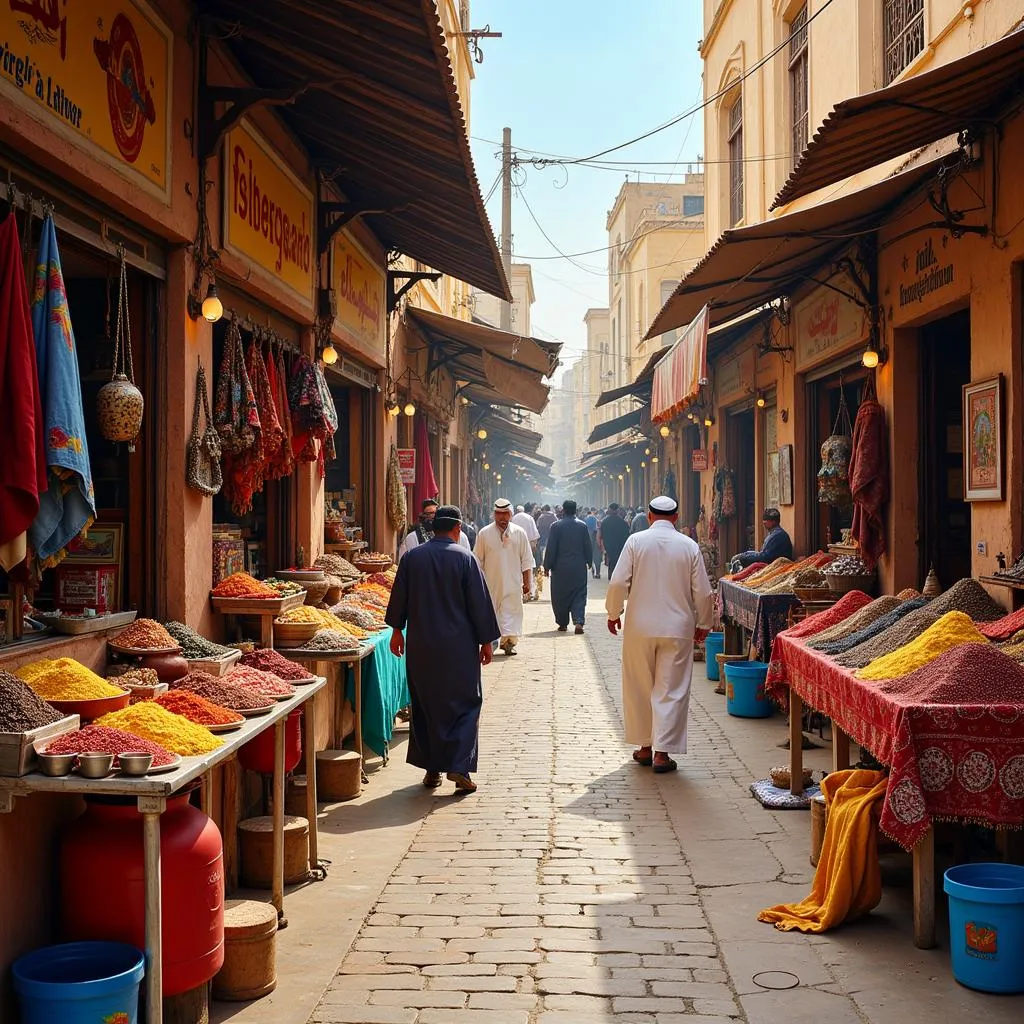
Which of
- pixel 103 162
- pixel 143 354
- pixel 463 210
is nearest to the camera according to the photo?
pixel 103 162

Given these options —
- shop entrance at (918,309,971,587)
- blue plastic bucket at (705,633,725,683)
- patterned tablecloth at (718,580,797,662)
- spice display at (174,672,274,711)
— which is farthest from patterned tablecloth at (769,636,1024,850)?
blue plastic bucket at (705,633,725,683)

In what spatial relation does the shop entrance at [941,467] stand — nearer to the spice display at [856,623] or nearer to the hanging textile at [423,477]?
the spice display at [856,623]

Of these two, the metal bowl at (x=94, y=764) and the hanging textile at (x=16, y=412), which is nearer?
the metal bowl at (x=94, y=764)

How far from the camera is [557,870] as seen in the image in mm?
5738

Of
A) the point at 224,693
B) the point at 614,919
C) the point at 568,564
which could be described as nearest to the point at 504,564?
the point at 568,564

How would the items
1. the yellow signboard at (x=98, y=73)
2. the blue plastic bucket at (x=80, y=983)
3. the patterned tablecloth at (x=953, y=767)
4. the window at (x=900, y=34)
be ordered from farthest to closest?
1. the window at (x=900, y=34)
2. the patterned tablecloth at (x=953, y=767)
3. the yellow signboard at (x=98, y=73)
4. the blue plastic bucket at (x=80, y=983)

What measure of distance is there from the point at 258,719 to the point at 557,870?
193 cm

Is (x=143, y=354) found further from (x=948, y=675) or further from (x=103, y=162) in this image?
(x=948, y=675)

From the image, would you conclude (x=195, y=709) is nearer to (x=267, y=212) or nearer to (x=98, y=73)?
(x=98, y=73)

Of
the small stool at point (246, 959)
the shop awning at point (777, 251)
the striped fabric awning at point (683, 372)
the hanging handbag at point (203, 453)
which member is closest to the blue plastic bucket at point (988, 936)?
the small stool at point (246, 959)

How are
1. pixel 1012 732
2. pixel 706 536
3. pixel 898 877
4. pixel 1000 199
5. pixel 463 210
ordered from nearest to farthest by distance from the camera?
1. pixel 1012 732
2. pixel 898 877
3. pixel 1000 199
4. pixel 463 210
5. pixel 706 536

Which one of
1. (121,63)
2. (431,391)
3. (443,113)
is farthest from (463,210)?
(431,391)

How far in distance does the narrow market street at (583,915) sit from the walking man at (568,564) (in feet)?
26.5

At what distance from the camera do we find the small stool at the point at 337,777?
721cm
